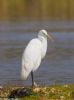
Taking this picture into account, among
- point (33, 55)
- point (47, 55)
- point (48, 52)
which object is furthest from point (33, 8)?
point (33, 55)

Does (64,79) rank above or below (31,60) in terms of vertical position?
below

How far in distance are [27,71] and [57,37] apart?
47.8ft

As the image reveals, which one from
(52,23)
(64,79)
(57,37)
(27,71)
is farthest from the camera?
(52,23)

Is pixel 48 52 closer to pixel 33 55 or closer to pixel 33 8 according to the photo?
pixel 33 55

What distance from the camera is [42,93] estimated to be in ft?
36.8

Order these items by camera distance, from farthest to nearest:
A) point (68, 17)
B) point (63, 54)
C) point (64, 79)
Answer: point (68, 17), point (63, 54), point (64, 79)

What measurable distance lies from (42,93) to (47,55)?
32.6 feet

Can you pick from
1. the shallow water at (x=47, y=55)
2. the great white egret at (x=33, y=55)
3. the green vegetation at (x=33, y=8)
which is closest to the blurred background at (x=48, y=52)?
the shallow water at (x=47, y=55)

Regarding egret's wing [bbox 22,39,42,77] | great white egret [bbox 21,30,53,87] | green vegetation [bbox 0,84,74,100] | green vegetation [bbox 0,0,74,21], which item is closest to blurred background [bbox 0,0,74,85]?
green vegetation [bbox 0,0,74,21]

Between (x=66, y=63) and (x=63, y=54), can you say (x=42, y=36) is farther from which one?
(x=63, y=54)

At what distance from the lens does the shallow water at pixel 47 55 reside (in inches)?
631

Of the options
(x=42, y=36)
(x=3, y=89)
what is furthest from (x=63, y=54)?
(x=3, y=89)

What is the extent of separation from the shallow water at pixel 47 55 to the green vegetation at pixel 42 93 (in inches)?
133

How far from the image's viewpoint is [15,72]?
1722cm
